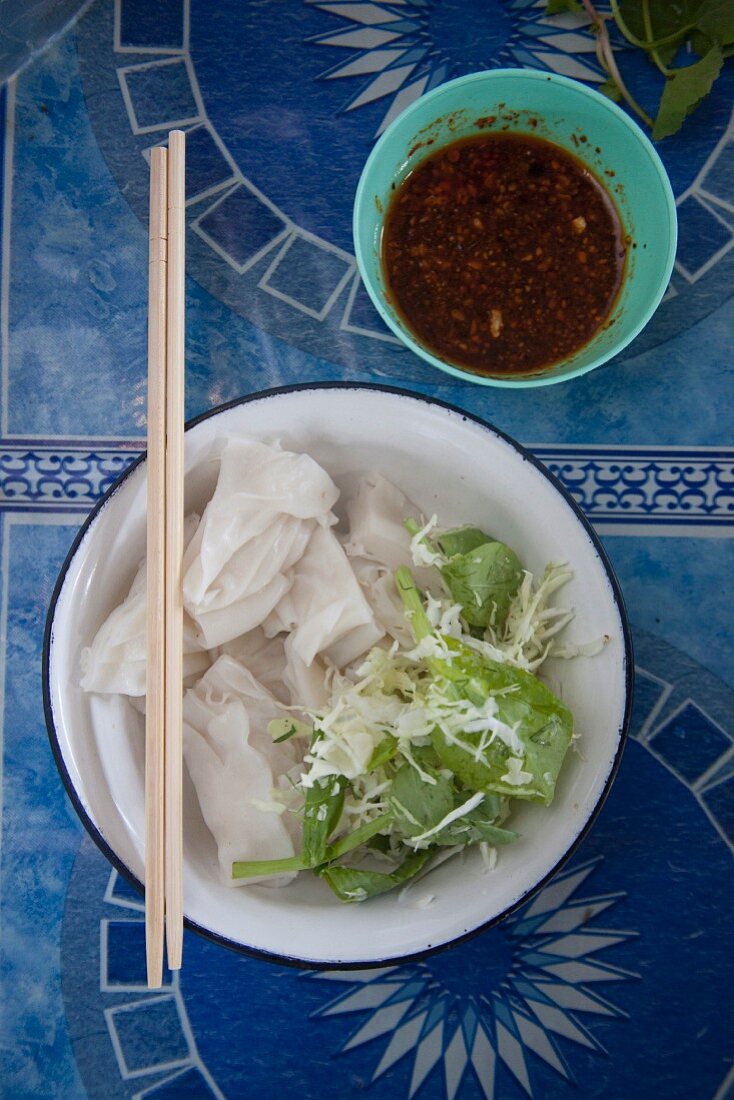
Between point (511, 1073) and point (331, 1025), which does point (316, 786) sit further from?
point (511, 1073)

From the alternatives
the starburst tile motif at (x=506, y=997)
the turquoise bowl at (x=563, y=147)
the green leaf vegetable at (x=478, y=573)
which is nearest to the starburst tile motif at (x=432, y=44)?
the turquoise bowl at (x=563, y=147)

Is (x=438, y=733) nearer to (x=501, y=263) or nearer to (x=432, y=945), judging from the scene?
(x=432, y=945)

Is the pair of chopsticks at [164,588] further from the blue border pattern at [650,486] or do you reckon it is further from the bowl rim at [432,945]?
the blue border pattern at [650,486]

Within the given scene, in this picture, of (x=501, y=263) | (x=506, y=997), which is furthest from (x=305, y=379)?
(x=506, y=997)

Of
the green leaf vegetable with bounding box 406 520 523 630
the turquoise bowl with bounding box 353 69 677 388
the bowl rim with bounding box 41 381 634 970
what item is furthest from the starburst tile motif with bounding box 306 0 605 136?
the green leaf vegetable with bounding box 406 520 523 630

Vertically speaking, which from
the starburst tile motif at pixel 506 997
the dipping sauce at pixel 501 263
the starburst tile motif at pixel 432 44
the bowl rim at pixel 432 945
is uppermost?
the starburst tile motif at pixel 432 44

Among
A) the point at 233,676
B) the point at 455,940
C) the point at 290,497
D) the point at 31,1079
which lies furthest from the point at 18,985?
the point at 290,497

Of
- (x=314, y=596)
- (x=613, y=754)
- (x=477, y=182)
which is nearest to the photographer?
(x=613, y=754)
